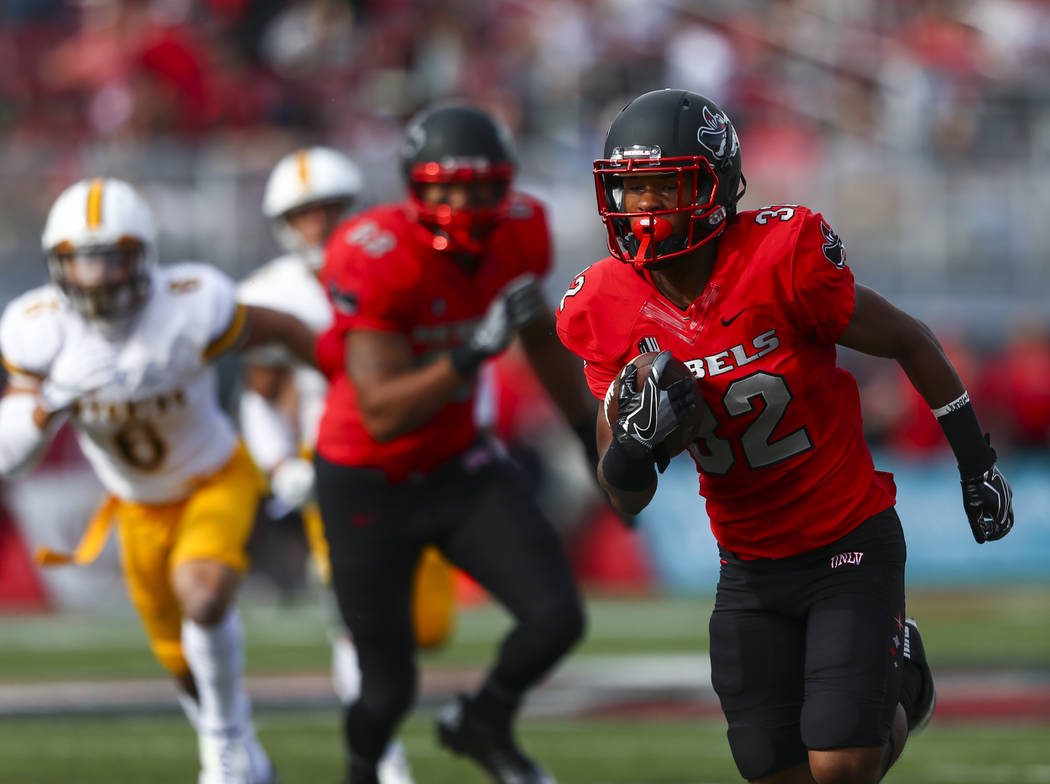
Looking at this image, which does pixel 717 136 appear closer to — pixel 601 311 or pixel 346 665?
pixel 601 311

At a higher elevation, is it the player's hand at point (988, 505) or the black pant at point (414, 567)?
the player's hand at point (988, 505)

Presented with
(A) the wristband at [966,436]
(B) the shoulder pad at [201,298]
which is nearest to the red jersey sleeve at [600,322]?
(A) the wristband at [966,436]

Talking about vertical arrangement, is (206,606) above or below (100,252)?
below

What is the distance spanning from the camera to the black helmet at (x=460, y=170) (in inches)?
193

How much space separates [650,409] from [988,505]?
0.86 metres

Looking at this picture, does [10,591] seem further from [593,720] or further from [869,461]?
[869,461]

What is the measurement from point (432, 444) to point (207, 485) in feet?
2.66

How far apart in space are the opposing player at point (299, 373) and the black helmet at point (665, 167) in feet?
8.70

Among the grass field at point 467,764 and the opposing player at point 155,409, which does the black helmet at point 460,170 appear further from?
the grass field at point 467,764

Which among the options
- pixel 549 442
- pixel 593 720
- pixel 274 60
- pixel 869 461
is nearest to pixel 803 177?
pixel 549 442

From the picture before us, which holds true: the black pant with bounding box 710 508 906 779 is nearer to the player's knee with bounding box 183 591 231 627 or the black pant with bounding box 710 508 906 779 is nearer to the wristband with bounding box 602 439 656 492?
the wristband with bounding box 602 439 656 492

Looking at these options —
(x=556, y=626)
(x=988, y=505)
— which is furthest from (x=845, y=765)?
(x=556, y=626)

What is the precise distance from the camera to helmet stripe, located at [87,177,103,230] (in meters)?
5.08

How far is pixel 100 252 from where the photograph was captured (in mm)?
5059
